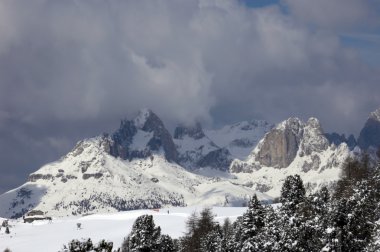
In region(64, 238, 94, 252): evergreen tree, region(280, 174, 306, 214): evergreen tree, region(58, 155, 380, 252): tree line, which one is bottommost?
region(64, 238, 94, 252): evergreen tree

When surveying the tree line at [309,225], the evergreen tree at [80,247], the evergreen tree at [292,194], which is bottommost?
the evergreen tree at [80,247]

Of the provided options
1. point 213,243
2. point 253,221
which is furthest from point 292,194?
point 213,243

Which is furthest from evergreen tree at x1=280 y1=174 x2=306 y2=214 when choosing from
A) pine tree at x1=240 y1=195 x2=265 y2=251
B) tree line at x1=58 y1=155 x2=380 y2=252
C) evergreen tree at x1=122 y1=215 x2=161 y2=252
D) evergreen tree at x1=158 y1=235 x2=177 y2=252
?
evergreen tree at x1=158 y1=235 x2=177 y2=252

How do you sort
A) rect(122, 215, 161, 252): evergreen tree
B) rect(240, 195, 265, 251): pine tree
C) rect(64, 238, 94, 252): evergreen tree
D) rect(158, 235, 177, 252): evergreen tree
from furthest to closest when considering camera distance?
rect(158, 235, 177, 252): evergreen tree < rect(122, 215, 161, 252): evergreen tree < rect(240, 195, 265, 251): pine tree < rect(64, 238, 94, 252): evergreen tree

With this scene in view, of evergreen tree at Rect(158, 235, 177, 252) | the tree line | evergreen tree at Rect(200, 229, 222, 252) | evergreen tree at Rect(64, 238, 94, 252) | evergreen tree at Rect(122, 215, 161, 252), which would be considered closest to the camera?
evergreen tree at Rect(64, 238, 94, 252)

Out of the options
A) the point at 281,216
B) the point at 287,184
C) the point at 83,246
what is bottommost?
the point at 83,246

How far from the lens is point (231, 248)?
105 meters

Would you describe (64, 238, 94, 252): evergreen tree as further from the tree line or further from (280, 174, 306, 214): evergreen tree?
(280, 174, 306, 214): evergreen tree

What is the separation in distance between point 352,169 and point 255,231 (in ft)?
96.1

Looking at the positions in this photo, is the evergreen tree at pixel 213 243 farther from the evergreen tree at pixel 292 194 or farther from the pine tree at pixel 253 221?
the evergreen tree at pixel 292 194

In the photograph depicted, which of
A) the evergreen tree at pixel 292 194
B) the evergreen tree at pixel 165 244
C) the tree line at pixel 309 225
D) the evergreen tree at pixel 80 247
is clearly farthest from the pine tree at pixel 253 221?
the evergreen tree at pixel 80 247

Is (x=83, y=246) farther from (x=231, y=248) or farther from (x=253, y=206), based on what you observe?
(x=231, y=248)

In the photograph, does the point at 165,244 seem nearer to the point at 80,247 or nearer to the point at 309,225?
the point at 309,225

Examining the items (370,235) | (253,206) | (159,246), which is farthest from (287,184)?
(370,235)
